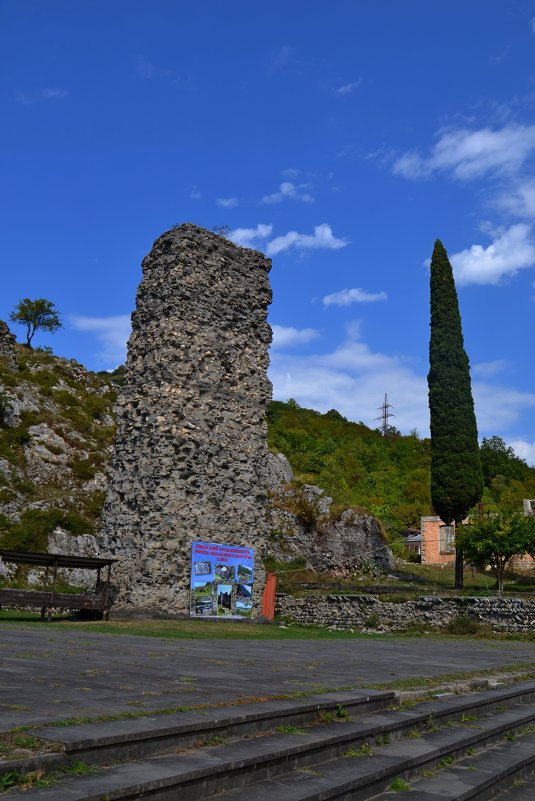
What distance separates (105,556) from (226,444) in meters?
4.46

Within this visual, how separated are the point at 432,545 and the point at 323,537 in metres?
13.4

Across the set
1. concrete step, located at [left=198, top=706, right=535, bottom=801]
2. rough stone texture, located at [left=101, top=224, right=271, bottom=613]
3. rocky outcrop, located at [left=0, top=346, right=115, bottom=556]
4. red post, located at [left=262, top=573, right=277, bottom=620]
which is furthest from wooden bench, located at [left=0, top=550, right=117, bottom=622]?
concrete step, located at [left=198, top=706, right=535, bottom=801]

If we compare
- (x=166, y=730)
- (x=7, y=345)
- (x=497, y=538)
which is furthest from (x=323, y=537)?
(x=166, y=730)

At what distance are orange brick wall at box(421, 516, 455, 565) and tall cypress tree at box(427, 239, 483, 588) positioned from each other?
12.7m

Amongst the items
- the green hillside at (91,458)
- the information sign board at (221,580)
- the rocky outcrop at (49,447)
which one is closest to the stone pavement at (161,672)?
the information sign board at (221,580)

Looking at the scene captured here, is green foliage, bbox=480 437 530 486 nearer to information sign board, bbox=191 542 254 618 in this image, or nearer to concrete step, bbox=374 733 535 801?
information sign board, bbox=191 542 254 618

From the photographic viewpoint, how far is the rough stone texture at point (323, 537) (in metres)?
28.8

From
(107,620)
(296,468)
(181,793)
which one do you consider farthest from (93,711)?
(296,468)

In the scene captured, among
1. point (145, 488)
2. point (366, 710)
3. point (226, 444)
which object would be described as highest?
point (226, 444)

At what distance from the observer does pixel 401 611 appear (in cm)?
2073

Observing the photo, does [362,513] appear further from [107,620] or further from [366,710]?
[366,710]

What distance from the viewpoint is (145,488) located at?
1842 cm

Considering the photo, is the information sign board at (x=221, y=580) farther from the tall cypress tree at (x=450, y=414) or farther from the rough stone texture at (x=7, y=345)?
the rough stone texture at (x=7, y=345)

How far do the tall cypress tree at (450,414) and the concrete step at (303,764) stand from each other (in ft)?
70.9
